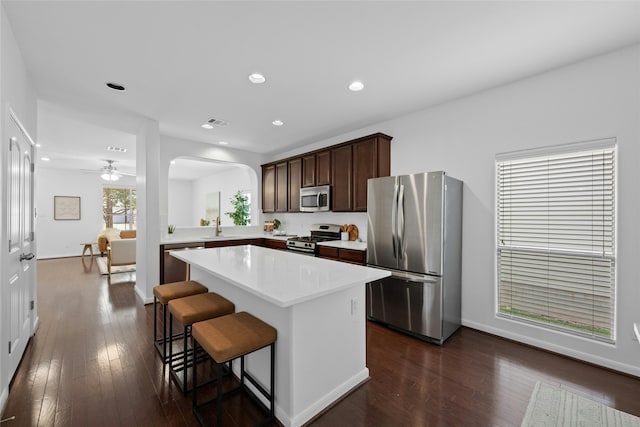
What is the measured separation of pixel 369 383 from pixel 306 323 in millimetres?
882

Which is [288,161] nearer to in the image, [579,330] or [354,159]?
[354,159]

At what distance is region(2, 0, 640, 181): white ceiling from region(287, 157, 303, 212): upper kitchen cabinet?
1616 mm

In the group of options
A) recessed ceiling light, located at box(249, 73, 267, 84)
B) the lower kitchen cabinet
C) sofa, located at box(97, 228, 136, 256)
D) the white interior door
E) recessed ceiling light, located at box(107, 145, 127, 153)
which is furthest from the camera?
sofa, located at box(97, 228, 136, 256)

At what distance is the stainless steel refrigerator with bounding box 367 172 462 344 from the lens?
290cm

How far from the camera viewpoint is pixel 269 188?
6.11m

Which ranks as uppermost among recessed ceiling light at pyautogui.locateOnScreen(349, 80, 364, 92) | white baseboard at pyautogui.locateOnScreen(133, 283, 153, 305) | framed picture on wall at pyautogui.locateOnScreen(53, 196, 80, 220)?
recessed ceiling light at pyautogui.locateOnScreen(349, 80, 364, 92)

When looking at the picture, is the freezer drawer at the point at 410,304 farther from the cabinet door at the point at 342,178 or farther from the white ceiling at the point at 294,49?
the white ceiling at the point at 294,49

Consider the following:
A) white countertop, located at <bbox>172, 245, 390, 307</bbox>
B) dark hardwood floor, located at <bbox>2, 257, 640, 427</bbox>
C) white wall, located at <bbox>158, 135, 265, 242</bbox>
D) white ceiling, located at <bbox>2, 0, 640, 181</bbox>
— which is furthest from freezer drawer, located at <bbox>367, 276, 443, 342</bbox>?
white wall, located at <bbox>158, 135, 265, 242</bbox>

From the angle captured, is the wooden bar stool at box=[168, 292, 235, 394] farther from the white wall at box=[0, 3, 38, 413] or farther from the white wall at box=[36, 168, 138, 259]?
the white wall at box=[36, 168, 138, 259]

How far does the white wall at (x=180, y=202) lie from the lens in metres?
10.8

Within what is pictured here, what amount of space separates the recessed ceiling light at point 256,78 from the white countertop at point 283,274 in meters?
1.79

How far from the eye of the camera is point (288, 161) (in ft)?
18.2

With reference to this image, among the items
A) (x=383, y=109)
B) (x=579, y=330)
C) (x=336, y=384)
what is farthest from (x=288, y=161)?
(x=579, y=330)

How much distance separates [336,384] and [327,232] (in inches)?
123
